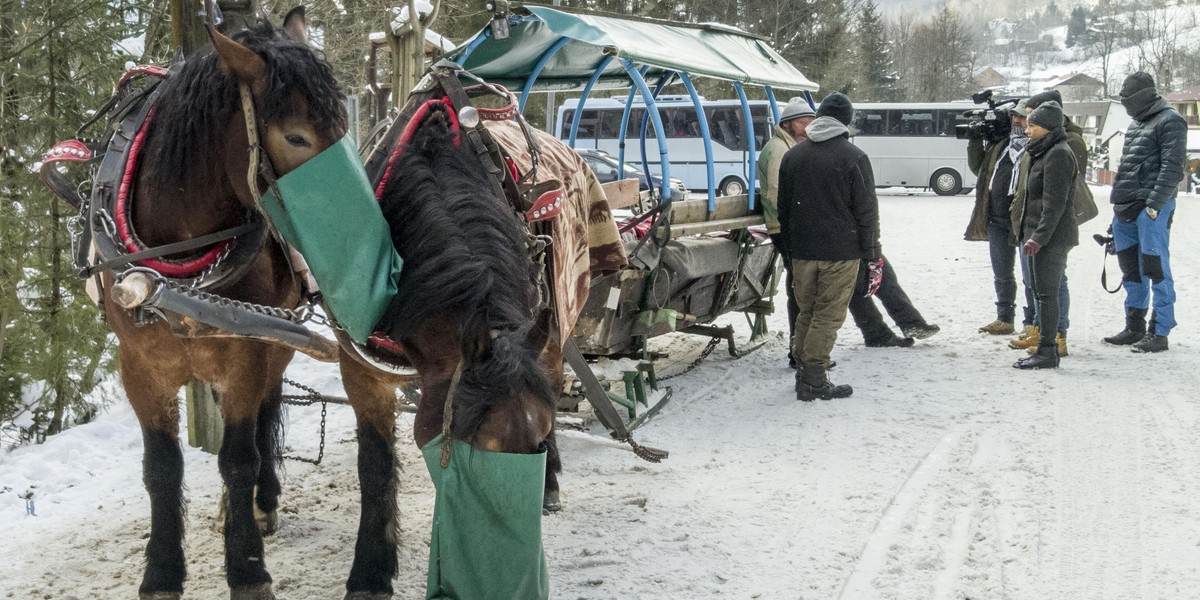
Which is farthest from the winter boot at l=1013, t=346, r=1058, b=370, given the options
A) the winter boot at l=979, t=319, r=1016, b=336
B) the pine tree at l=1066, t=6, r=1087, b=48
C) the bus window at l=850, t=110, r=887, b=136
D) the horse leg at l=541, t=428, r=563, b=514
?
the pine tree at l=1066, t=6, r=1087, b=48

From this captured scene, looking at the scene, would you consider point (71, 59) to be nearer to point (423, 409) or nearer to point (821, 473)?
point (423, 409)

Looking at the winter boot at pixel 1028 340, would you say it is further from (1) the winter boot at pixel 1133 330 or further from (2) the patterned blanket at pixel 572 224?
(2) the patterned blanket at pixel 572 224

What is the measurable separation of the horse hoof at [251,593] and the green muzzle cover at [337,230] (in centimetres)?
116

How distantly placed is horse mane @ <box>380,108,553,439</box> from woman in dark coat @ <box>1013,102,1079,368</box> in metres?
4.69

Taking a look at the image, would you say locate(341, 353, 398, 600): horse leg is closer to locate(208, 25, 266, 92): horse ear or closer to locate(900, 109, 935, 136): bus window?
locate(208, 25, 266, 92): horse ear

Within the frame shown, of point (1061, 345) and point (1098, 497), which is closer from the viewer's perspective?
point (1098, 497)

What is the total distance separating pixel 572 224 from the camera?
3.98m

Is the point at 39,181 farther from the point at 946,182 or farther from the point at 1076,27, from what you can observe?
the point at 1076,27

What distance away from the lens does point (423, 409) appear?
265 centimetres

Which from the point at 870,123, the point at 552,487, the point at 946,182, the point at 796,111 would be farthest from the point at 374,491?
the point at 870,123

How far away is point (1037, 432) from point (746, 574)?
2.41 metres

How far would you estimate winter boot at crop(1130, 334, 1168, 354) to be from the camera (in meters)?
7.18

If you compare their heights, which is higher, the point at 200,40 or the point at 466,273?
the point at 200,40

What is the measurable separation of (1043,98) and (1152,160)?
0.85 metres
